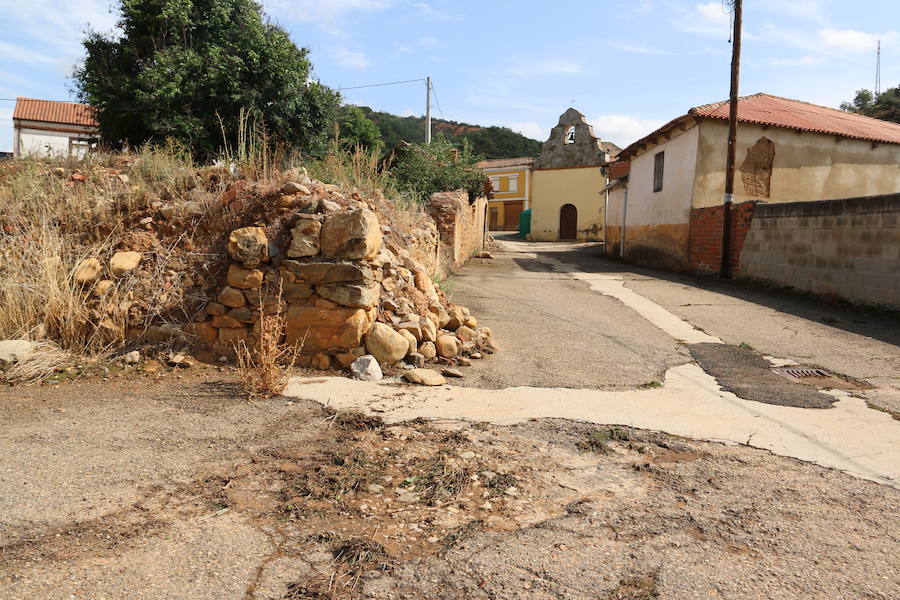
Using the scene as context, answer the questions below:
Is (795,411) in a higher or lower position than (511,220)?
lower

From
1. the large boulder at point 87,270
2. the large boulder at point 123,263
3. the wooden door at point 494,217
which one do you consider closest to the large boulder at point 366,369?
the large boulder at point 123,263

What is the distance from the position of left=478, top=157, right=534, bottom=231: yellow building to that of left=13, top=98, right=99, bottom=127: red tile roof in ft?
80.5

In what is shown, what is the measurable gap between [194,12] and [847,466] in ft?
47.6

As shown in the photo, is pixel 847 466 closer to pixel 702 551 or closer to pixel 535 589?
pixel 702 551

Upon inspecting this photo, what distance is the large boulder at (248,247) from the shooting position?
4832mm

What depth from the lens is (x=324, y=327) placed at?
4805mm

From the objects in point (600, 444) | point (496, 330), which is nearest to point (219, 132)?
point (496, 330)

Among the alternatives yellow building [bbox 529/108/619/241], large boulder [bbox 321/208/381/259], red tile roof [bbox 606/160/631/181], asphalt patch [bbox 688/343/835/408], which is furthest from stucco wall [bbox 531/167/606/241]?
large boulder [bbox 321/208/381/259]

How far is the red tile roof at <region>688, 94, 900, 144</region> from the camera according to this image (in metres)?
13.9

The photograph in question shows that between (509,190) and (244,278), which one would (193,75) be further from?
(509,190)

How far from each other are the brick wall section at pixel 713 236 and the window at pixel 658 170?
2783 millimetres

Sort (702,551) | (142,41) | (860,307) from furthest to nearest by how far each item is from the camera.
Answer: (142,41), (860,307), (702,551)

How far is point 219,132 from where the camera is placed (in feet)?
41.8

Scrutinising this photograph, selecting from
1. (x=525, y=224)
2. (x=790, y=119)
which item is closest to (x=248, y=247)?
(x=790, y=119)
